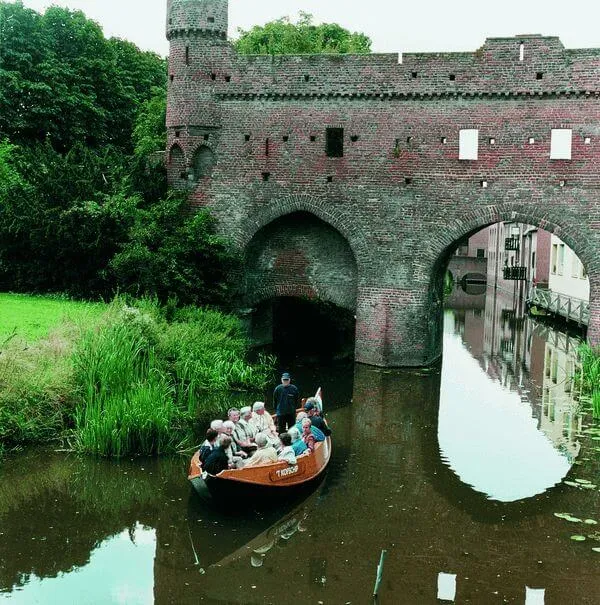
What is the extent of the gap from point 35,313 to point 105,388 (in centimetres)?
682

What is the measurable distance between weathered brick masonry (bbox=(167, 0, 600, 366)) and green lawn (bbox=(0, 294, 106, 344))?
5166mm

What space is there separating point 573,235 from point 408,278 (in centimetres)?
458

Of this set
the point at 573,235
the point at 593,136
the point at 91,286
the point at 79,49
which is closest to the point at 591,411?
the point at 573,235

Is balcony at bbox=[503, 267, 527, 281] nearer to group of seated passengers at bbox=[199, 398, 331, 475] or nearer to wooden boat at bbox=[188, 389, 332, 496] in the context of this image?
group of seated passengers at bbox=[199, 398, 331, 475]

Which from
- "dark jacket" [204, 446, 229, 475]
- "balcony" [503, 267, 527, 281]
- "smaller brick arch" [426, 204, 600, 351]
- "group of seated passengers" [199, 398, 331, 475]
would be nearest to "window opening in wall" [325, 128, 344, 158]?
"smaller brick arch" [426, 204, 600, 351]

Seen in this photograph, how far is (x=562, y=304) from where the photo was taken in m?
37.1

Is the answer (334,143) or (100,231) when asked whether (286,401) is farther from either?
(334,143)

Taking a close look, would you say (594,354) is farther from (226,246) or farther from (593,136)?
(226,246)

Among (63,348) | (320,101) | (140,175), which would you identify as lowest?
(63,348)

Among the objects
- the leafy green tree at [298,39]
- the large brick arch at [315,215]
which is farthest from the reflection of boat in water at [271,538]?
the leafy green tree at [298,39]

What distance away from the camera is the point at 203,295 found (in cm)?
2255

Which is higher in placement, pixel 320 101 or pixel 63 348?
pixel 320 101

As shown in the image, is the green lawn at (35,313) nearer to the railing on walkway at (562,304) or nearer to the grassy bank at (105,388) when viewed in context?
the grassy bank at (105,388)

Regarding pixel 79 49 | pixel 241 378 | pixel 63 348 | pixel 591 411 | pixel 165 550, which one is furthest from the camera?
pixel 79 49
